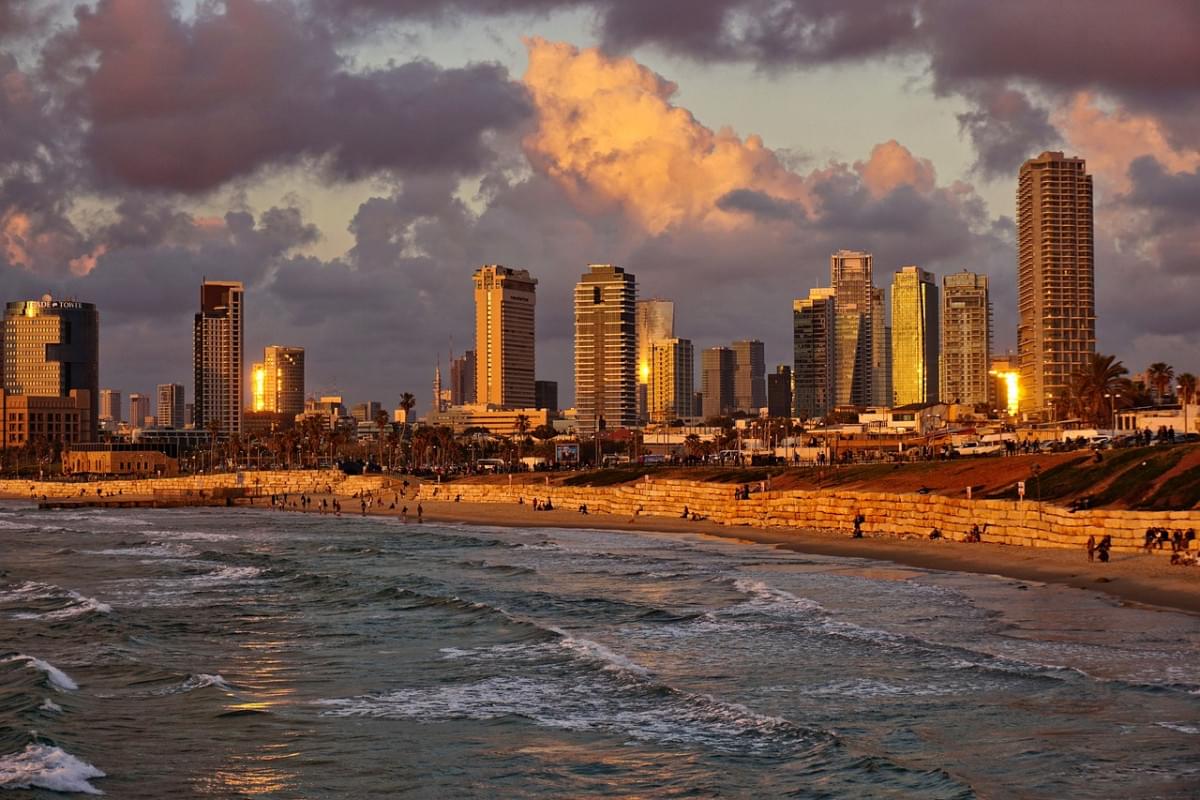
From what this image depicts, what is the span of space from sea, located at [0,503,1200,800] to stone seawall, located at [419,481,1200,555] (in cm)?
661

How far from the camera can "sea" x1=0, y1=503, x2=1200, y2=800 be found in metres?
21.2

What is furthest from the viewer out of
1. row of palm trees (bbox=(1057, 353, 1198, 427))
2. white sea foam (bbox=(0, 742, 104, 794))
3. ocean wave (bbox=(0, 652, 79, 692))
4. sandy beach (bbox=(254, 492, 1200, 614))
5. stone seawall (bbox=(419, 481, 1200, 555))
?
row of palm trees (bbox=(1057, 353, 1198, 427))

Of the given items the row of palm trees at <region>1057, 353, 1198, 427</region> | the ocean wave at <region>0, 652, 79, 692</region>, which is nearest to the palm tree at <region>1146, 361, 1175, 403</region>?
the row of palm trees at <region>1057, 353, 1198, 427</region>

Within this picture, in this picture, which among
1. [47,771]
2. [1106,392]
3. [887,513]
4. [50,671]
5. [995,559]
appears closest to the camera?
→ [47,771]

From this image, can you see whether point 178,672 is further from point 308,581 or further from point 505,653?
point 308,581

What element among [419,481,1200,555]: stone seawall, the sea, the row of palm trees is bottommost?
the sea

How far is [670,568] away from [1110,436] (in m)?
50.7

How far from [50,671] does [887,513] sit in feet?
163

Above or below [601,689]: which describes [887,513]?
above

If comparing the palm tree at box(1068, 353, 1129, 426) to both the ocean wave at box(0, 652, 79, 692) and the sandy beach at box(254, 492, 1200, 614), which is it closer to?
the sandy beach at box(254, 492, 1200, 614)

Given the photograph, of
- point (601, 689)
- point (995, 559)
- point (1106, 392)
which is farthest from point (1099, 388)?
point (601, 689)

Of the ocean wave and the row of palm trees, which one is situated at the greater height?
the row of palm trees

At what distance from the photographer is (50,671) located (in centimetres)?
3145

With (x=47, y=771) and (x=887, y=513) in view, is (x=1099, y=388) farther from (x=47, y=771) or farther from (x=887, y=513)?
(x=47, y=771)
